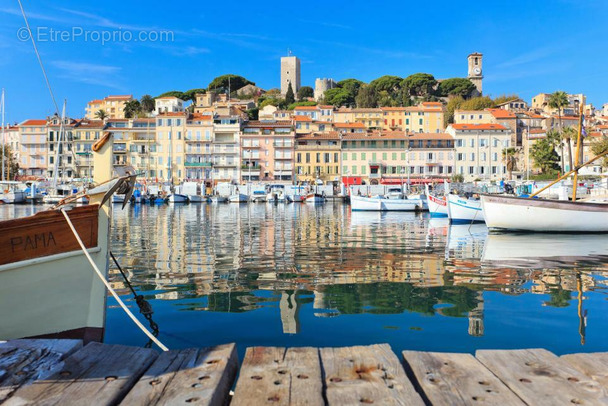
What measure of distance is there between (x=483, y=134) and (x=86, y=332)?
85.5 metres

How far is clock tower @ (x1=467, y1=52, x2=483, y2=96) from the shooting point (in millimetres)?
133650

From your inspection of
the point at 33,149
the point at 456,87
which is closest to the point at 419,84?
the point at 456,87

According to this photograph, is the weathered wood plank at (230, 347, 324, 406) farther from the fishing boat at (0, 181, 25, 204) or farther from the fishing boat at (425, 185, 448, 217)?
the fishing boat at (0, 181, 25, 204)

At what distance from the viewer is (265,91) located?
500 ft

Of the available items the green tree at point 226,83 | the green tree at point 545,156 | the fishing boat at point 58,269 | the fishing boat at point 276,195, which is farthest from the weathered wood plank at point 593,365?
the green tree at point 226,83

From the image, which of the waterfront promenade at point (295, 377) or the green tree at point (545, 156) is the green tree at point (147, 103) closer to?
the green tree at point (545, 156)

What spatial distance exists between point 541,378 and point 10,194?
2981 inches

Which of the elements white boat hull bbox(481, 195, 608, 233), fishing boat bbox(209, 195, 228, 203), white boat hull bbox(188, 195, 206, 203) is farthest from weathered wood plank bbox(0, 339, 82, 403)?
white boat hull bbox(188, 195, 206, 203)

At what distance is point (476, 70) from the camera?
438ft

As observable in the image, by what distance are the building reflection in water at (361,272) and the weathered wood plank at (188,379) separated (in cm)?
352

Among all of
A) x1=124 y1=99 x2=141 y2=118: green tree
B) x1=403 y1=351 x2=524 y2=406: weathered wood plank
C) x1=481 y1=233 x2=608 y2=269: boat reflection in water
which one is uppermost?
x1=124 y1=99 x2=141 y2=118: green tree

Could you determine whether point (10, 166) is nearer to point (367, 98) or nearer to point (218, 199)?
point (218, 199)

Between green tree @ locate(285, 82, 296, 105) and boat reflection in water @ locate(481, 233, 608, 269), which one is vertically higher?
green tree @ locate(285, 82, 296, 105)

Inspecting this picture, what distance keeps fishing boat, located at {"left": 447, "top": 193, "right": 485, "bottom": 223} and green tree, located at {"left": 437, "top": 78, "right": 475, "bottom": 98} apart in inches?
4097
